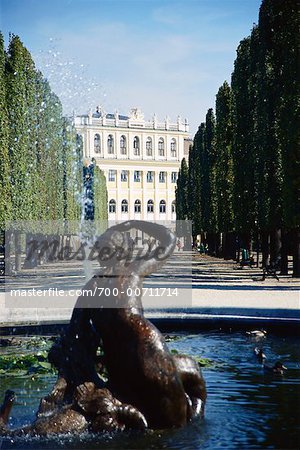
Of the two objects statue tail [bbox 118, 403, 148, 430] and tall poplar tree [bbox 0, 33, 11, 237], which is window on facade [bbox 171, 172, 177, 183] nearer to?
tall poplar tree [bbox 0, 33, 11, 237]

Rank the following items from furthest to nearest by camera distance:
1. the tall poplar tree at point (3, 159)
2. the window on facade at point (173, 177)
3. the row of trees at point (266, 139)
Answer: the window on facade at point (173, 177), the tall poplar tree at point (3, 159), the row of trees at point (266, 139)

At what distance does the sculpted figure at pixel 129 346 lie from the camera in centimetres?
477

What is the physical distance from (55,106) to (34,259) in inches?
214

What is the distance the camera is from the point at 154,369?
15.6 feet

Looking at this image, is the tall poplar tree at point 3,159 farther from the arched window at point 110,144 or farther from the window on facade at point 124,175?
the arched window at point 110,144

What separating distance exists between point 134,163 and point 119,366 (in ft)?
263

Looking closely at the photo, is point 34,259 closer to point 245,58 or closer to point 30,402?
point 245,58

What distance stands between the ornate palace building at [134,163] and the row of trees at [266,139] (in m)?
53.8

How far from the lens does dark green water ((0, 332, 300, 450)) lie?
15.1 feet

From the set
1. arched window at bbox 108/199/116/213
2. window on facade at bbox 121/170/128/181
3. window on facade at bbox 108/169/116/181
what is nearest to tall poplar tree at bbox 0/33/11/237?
arched window at bbox 108/199/116/213

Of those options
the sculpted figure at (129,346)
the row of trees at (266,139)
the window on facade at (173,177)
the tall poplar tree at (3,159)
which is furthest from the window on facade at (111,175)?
the sculpted figure at (129,346)

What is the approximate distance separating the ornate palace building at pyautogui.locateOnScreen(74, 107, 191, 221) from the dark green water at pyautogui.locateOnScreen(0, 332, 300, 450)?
73439 millimetres

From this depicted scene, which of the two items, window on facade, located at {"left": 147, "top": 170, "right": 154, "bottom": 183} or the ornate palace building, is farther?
window on facade, located at {"left": 147, "top": 170, "right": 154, "bottom": 183}

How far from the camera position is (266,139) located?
19.8 metres
